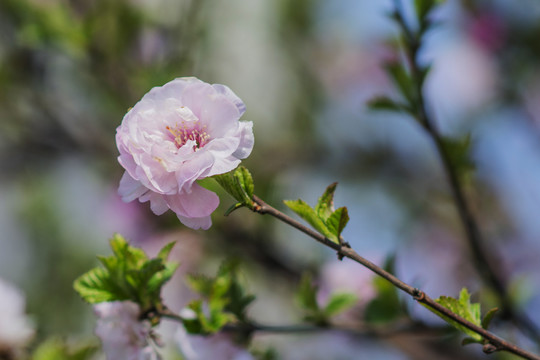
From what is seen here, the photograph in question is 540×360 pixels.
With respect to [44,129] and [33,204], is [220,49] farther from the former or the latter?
[33,204]

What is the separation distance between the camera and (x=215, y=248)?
1550mm

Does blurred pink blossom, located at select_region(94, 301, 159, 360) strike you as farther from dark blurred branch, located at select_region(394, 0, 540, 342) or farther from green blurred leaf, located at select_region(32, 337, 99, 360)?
dark blurred branch, located at select_region(394, 0, 540, 342)

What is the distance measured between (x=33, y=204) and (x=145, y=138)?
201cm

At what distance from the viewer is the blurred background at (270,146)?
1396mm

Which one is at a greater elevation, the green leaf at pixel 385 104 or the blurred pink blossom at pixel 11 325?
the green leaf at pixel 385 104

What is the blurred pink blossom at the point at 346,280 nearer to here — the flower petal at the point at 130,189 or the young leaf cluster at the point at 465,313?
the young leaf cluster at the point at 465,313

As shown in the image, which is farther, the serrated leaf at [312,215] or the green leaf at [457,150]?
the green leaf at [457,150]

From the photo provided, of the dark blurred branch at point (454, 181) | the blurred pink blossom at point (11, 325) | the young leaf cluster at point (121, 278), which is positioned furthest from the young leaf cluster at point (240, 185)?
the blurred pink blossom at point (11, 325)

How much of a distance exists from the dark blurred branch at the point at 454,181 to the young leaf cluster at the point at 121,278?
0.44 meters

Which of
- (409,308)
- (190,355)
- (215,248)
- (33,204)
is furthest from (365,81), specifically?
(190,355)

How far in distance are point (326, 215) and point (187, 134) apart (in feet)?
0.54

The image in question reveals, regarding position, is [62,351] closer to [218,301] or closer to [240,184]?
[218,301]

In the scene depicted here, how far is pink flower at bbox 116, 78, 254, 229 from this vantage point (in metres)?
0.49

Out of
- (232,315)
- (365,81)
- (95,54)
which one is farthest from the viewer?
(365,81)
